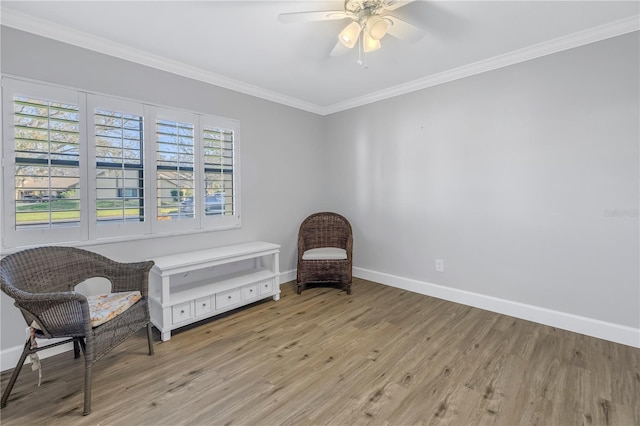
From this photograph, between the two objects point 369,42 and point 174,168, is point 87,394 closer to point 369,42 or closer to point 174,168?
point 174,168

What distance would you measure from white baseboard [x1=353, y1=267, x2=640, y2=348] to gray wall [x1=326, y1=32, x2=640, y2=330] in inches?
2.5

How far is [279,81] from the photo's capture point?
3.21m

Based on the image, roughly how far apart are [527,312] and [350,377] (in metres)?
1.91

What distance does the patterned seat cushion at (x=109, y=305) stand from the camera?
5.83 feet

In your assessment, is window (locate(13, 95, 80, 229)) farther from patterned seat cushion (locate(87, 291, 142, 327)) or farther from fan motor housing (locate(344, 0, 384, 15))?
fan motor housing (locate(344, 0, 384, 15))

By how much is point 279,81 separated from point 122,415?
3.09 m

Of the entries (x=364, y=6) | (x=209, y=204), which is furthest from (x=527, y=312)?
(x=209, y=204)

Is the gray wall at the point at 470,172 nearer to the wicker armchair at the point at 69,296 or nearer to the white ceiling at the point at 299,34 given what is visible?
the white ceiling at the point at 299,34

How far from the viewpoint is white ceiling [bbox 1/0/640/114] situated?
6.44 feet

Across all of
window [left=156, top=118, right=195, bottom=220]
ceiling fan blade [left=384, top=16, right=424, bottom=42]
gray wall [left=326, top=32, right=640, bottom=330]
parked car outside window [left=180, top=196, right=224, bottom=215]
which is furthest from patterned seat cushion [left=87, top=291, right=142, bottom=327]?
gray wall [left=326, top=32, right=640, bottom=330]

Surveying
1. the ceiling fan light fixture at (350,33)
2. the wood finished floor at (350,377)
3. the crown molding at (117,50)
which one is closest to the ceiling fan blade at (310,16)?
the ceiling fan light fixture at (350,33)

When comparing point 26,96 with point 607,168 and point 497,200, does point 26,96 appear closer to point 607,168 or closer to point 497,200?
point 497,200

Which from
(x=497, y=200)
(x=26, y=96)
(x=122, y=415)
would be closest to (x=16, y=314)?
(x=122, y=415)

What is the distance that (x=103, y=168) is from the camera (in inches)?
94.0
